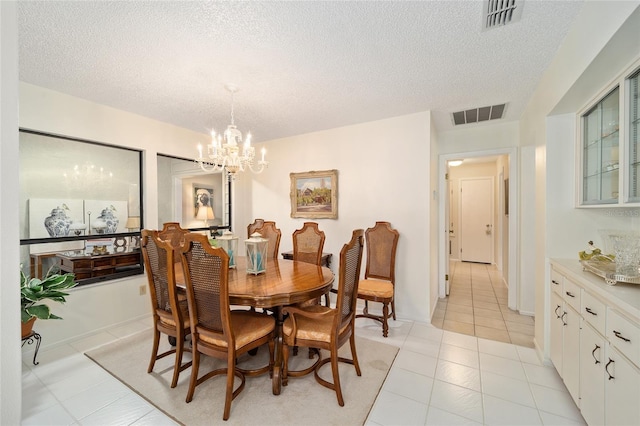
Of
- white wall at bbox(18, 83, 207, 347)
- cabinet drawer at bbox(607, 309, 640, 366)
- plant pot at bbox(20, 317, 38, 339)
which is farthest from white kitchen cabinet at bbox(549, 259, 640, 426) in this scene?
white wall at bbox(18, 83, 207, 347)

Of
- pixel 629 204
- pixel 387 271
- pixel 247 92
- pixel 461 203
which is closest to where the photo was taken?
pixel 629 204

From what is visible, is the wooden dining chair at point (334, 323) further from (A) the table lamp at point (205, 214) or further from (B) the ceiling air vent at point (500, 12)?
(A) the table lamp at point (205, 214)

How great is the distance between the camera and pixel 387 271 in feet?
10.7

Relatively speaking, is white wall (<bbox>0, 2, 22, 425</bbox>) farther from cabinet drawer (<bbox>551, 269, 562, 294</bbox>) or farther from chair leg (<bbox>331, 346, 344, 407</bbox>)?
cabinet drawer (<bbox>551, 269, 562, 294</bbox>)

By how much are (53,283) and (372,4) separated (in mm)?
3063

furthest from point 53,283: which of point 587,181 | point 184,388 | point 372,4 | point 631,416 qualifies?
point 587,181

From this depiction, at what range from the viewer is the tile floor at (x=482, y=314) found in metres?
2.88

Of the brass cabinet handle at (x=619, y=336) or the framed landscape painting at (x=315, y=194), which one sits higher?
the framed landscape painting at (x=315, y=194)

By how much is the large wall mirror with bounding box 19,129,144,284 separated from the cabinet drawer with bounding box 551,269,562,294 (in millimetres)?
4296

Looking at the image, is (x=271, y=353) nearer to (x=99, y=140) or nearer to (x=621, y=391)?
(x=621, y=391)

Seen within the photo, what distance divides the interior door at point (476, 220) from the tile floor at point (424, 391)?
14.2ft

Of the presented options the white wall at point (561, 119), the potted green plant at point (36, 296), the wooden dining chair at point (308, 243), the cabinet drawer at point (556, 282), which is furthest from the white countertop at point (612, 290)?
the potted green plant at point (36, 296)

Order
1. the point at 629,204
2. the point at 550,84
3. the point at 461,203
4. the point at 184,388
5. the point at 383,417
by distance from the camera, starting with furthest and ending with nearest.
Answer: the point at 461,203
the point at 550,84
the point at 184,388
the point at 383,417
the point at 629,204

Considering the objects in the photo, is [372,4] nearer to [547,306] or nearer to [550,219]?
[550,219]
